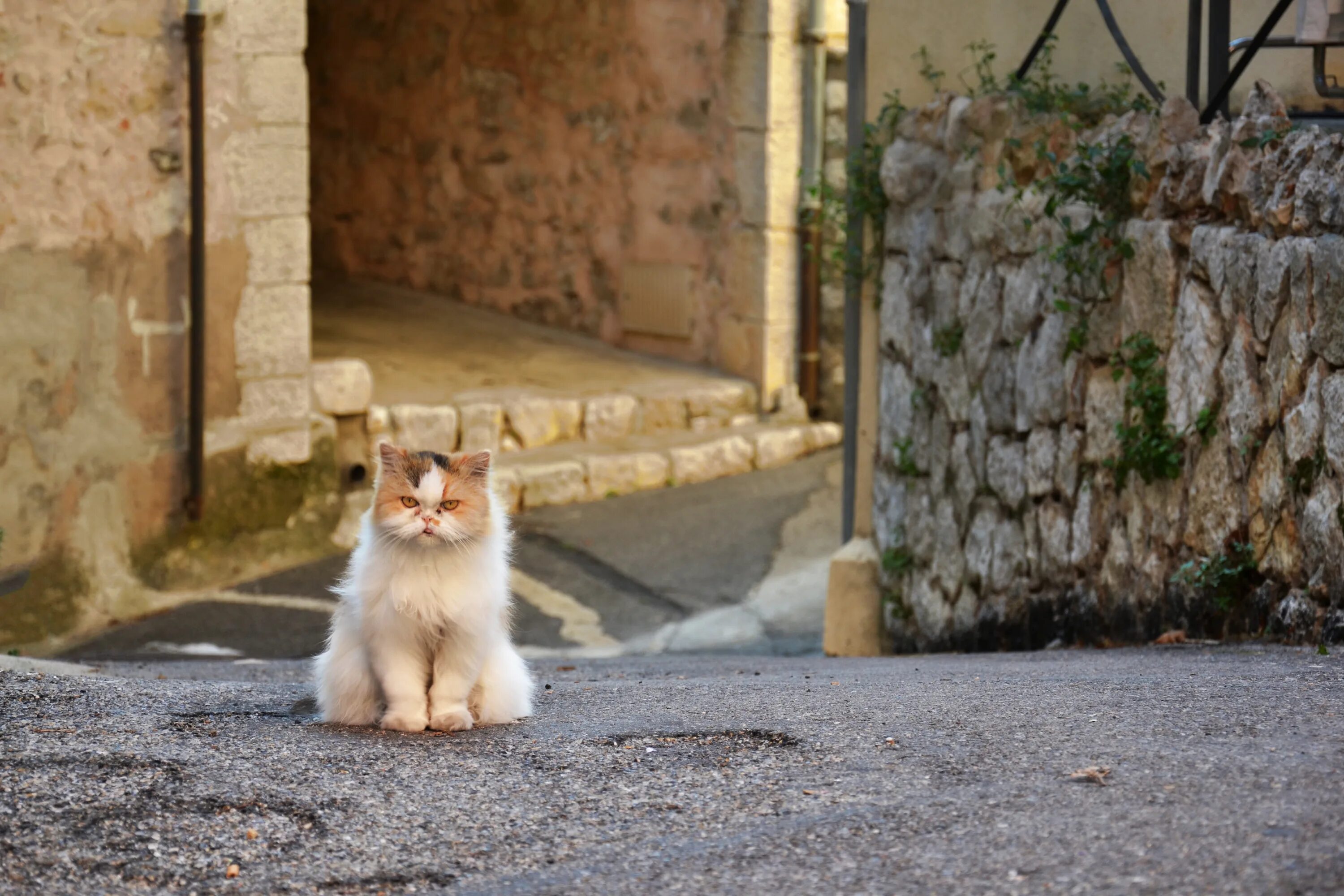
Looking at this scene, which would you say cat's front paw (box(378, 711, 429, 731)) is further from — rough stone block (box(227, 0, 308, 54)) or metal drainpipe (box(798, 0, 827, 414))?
metal drainpipe (box(798, 0, 827, 414))

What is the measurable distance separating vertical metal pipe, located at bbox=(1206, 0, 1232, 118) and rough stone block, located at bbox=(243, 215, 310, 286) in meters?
4.75

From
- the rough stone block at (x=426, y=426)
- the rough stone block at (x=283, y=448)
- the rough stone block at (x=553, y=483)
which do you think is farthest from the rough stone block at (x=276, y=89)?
the rough stone block at (x=553, y=483)

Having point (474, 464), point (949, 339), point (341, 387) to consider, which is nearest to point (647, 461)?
point (341, 387)

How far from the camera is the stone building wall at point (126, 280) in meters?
7.02

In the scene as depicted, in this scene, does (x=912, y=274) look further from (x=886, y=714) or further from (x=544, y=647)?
(x=886, y=714)

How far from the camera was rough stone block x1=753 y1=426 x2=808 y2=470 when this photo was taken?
10180 mm

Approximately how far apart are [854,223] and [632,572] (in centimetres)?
248

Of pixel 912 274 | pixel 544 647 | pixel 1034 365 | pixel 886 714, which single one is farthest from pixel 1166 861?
pixel 544 647

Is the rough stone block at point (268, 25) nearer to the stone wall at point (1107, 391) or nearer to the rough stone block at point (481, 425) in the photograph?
the rough stone block at point (481, 425)

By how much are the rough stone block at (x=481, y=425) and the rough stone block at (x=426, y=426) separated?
7 cm

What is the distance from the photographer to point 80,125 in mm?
7168

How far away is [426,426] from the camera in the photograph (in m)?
8.92

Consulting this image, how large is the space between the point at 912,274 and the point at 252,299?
139 inches

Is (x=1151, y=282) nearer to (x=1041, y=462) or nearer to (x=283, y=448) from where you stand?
(x=1041, y=462)
